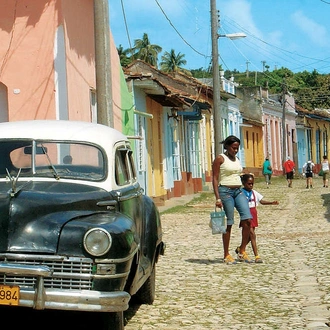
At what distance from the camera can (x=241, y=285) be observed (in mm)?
9703

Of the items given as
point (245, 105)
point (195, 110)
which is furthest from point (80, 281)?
point (245, 105)

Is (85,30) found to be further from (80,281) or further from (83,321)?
(80,281)

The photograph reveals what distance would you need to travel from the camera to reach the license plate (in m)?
5.89

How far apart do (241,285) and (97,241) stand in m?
3.96

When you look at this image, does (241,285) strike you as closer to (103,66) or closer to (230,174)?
(230,174)

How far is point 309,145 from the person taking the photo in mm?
73562

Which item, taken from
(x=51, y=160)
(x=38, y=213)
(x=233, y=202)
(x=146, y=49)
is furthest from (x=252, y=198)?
(x=146, y=49)

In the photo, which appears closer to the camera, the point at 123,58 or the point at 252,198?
Result: the point at 252,198

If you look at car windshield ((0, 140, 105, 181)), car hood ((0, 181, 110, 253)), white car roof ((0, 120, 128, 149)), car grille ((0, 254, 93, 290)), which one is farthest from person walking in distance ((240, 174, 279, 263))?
car grille ((0, 254, 93, 290))

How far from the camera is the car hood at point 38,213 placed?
19.8ft

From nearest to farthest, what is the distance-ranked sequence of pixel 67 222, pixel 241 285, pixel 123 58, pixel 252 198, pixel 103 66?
pixel 67 222
pixel 241 285
pixel 252 198
pixel 103 66
pixel 123 58

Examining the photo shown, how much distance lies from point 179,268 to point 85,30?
27.0 feet

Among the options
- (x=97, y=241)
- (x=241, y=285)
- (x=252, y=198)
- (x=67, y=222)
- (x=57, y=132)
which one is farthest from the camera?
(x=252, y=198)

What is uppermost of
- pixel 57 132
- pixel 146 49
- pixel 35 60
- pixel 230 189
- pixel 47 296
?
pixel 146 49
